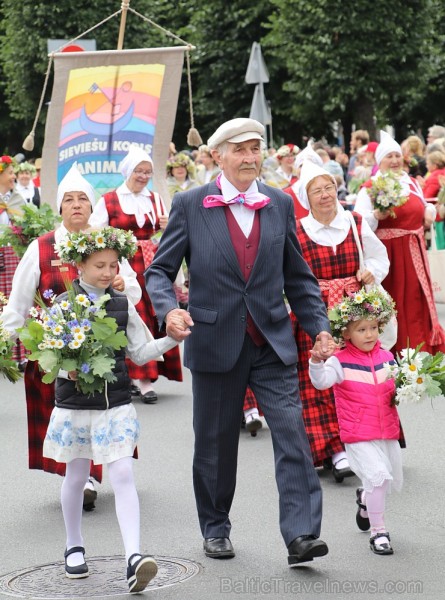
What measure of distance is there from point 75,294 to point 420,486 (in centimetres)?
258

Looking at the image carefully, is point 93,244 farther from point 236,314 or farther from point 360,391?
point 360,391

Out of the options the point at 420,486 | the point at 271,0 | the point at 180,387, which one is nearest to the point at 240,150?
the point at 420,486

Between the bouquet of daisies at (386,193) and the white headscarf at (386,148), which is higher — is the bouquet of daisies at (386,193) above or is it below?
below

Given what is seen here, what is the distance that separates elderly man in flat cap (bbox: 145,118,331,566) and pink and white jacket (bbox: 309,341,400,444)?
36 centimetres

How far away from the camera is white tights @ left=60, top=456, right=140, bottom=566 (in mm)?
6069

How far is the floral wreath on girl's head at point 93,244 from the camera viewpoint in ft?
21.6

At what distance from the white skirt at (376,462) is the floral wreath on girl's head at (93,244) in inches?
56.8

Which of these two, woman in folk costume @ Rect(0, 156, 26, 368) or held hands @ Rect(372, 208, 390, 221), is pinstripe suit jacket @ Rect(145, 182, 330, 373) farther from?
woman in folk costume @ Rect(0, 156, 26, 368)

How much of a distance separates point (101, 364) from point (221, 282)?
0.66 m

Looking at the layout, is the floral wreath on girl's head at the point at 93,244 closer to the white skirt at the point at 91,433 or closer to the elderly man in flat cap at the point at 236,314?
the elderly man in flat cap at the point at 236,314

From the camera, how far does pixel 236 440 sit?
262 inches

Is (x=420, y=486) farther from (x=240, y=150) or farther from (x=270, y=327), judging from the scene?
(x=240, y=150)

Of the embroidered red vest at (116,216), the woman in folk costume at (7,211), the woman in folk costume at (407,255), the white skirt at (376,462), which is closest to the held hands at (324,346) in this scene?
the white skirt at (376,462)

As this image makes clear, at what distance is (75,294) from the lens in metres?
6.60
